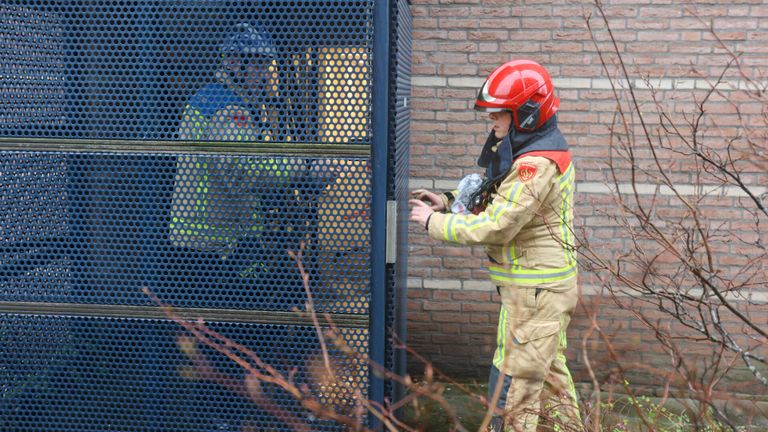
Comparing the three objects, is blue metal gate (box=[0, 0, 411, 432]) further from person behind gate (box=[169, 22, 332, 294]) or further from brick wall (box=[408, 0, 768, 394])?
brick wall (box=[408, 0, 768, 394])

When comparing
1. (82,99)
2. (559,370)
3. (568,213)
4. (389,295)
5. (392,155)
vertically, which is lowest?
(559,370)

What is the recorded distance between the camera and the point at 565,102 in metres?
5.34

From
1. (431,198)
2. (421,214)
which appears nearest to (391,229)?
(421,214)

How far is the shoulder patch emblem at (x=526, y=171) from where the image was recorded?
3.43 m

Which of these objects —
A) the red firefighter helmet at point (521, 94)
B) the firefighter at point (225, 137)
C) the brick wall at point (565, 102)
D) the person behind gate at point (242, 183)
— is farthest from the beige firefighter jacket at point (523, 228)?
the brick wall at point (565, 102)

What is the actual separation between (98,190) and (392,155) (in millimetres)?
1174

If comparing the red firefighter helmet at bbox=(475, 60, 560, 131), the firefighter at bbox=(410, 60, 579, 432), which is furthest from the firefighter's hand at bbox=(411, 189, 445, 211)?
the red firefighter helmet at bbox=(475, 60, 560, 131)

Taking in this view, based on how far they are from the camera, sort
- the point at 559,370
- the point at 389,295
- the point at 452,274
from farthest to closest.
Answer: the point at 452,274 → the point at 559,370 → the point at 389,295

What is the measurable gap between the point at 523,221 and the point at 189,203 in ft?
4.60

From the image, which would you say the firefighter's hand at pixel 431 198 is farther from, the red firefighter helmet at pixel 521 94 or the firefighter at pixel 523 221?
the red firefighter helmet at pixel 521 94

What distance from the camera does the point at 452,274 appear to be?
556 cm

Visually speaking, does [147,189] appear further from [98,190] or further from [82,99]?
[82,99]

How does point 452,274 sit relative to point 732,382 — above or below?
above

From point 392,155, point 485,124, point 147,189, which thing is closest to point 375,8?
point 392,155
